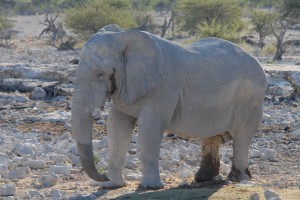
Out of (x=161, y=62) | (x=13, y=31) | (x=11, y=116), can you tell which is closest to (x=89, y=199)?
(x=161, y=62)

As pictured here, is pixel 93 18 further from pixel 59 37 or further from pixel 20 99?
pixel 20 99

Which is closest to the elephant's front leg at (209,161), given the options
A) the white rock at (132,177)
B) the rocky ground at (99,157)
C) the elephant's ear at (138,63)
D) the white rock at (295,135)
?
the rocky ground at (99,157)

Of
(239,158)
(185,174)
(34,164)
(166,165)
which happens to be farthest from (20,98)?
(239,158)

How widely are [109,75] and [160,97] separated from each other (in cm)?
58

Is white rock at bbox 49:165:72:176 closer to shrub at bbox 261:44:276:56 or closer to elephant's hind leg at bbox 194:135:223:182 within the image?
elephant's hind leg at bbox 194:135:223:182

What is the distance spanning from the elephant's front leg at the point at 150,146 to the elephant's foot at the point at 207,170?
84 cm

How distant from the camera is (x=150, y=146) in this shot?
8883 mm

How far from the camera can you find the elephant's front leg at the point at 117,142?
30.1 ft

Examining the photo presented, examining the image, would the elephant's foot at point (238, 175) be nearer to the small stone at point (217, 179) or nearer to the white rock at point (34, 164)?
the small stone at point (217, 179)

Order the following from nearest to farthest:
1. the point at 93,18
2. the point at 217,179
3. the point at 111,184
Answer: the point at 111,184 → the point at 217,179 → the point at 93,18

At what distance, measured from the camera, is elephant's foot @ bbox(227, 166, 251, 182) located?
969 cm

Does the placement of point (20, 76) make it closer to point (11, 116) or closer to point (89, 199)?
point (11, 116)

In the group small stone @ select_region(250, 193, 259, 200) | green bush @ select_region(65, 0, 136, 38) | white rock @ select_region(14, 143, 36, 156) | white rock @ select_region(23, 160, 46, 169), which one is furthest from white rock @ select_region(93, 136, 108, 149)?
green bush @ select_region(65, 0, 136, 38)

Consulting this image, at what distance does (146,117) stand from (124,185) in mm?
798
